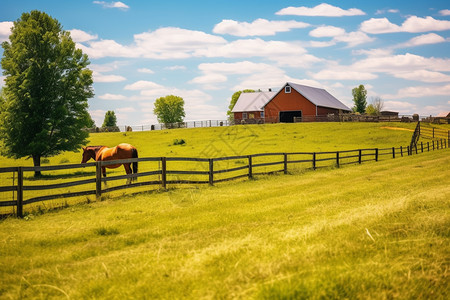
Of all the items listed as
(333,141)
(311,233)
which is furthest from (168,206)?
(333,141)

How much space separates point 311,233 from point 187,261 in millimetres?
1574

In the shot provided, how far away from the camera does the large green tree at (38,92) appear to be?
27.4 meters

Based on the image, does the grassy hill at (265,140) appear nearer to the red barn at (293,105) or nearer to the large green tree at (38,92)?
the large green tree at (38,92)

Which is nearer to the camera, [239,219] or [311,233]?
[311,233]

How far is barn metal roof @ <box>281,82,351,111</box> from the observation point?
2645 inches

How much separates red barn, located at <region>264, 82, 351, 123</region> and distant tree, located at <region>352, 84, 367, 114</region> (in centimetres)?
4805

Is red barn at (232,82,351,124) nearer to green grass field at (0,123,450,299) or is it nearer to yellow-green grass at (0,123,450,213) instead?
yellow-green grass at (0,123,450,213)

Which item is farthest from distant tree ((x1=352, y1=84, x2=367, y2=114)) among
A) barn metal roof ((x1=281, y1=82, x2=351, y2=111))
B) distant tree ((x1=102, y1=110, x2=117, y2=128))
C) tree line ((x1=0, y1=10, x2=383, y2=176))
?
tree line ((x1=0, y1=10, x2=383, y2=176))

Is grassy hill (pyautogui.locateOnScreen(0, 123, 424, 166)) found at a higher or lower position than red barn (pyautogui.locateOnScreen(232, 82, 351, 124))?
lower

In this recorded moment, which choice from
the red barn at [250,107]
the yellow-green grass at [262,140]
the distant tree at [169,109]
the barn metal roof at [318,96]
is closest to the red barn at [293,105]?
the barn metal roof at [318,96]

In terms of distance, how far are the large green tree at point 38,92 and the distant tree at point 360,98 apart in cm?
10042

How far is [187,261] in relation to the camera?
3.97 meters

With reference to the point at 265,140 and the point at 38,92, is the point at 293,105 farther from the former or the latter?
the point at 38,92

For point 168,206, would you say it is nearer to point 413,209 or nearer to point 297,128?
point 413,209
